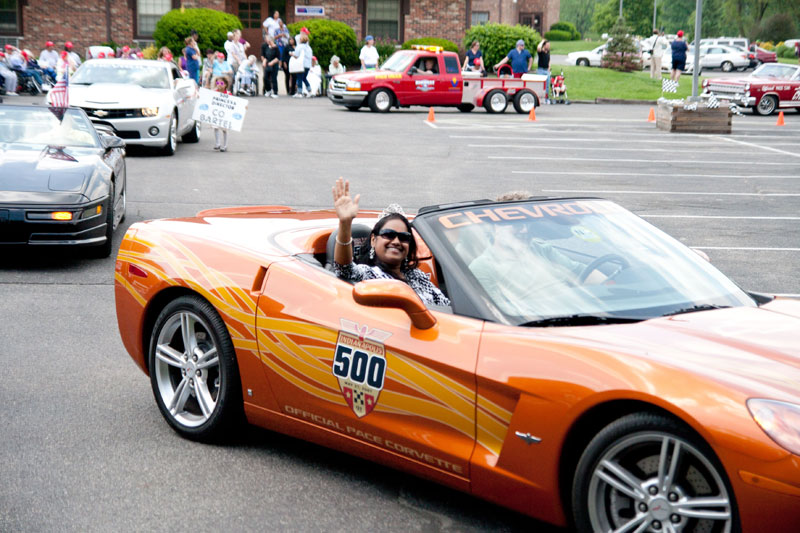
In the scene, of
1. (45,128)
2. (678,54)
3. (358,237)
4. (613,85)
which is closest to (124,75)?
(45,128)

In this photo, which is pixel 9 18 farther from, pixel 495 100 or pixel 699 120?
pixel 699 120

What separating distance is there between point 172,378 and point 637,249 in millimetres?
2361

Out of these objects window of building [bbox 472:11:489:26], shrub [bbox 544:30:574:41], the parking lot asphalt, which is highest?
shrub [bbox 544:30:574:41]

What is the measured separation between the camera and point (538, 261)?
13.2 feet

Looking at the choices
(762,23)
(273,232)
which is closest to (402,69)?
(273,232)

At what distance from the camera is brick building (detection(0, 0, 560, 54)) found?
3938 cm

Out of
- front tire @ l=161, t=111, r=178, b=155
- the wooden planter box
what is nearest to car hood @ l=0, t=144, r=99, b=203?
front tire @ l=161, t=111, r=178, b=155

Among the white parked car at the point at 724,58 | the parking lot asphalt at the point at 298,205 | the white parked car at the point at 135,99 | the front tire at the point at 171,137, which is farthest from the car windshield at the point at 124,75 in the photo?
the white parked car at the point at 724,58

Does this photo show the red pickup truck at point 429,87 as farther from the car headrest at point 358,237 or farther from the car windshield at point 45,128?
the car headrest at point 358,237

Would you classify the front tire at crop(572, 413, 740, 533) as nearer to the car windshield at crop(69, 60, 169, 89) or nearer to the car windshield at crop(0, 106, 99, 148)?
the car windshield at crop(0, 106, 99, 148)

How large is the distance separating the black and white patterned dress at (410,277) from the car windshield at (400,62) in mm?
23802

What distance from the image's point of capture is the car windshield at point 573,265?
12.5ft

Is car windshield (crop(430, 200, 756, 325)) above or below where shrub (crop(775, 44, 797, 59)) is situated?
below

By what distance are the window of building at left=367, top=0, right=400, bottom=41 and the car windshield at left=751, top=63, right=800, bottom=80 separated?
52.2ft
